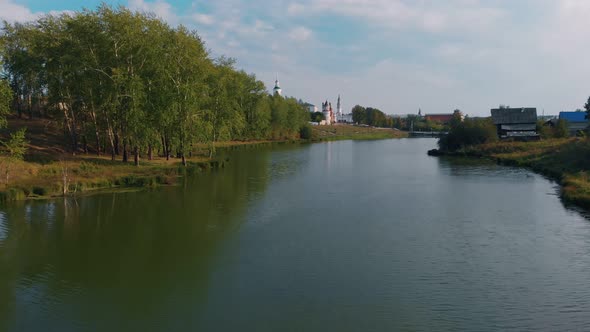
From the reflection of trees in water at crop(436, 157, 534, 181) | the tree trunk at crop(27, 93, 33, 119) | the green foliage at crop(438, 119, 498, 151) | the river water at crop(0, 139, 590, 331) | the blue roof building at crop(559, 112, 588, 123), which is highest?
the blue roof building at crop(559, 112, 588, 123)

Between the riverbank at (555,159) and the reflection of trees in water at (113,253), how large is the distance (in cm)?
2071

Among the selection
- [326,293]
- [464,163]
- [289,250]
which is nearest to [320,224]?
[289,250]

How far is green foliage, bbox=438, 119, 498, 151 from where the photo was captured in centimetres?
6506

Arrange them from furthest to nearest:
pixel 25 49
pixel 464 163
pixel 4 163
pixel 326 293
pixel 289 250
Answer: pixel 464 163
pixel 25 49
pixel 4 163
pixel 289 250
pixel 326 293

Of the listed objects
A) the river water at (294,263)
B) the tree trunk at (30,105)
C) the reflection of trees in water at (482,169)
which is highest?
the tree trunk at (30,105)

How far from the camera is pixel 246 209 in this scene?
26.1m

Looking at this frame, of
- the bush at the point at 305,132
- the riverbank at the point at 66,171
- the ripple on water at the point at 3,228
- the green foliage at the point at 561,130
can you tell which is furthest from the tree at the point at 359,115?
the ripple on water at the point at 3,228

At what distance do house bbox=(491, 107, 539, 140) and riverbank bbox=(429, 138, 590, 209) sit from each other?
28.5ft

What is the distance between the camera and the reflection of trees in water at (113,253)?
13391mm

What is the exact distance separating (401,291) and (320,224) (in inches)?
336

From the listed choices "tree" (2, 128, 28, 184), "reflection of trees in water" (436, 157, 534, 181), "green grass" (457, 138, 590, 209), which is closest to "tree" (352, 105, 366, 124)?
"green grass" (457, 138, 590, 209)

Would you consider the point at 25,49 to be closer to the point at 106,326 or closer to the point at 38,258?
the point at 38,258

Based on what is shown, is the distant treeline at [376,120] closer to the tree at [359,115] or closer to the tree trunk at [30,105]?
the tree at [359,115]

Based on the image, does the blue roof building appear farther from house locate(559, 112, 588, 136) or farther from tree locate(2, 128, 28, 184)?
tree locate(2, 128, 28, 184)
